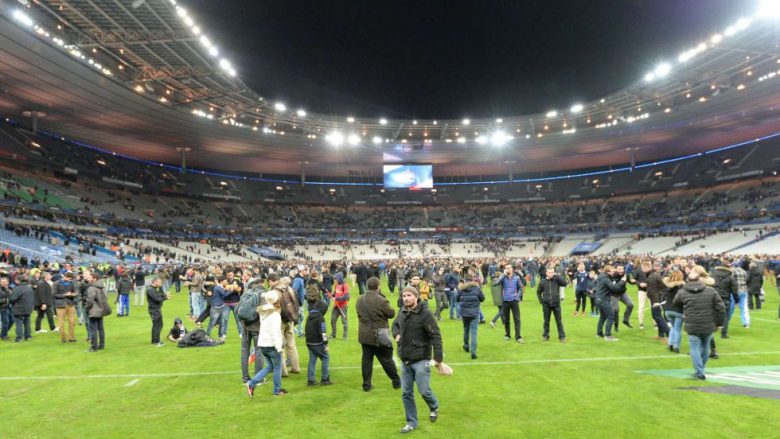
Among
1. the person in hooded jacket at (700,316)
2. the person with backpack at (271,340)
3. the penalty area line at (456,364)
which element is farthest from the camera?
the penalty area line at (456,364)

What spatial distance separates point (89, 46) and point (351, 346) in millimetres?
27911

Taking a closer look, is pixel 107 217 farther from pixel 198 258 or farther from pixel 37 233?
pixel 37 233

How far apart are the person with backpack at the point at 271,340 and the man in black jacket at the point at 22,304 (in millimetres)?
8540

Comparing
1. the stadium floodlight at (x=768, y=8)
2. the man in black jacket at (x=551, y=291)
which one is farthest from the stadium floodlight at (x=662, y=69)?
the man in black jacket at (x=551, y=291)

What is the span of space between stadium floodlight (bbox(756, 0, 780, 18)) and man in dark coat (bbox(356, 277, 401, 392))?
3263cm

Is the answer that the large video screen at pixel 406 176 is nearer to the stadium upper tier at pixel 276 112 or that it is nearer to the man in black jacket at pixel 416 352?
the stadium upper tier at pixel 276 112

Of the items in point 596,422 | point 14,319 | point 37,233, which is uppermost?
point 37,233

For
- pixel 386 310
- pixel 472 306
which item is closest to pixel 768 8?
pixel 472 306

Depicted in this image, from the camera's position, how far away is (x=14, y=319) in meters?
12.2

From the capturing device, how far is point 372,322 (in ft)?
22.0

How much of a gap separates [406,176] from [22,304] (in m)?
52.6

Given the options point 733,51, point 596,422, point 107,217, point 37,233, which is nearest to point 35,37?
point 37,233

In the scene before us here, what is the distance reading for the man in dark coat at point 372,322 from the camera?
264 inches

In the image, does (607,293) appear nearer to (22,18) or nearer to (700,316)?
(700,316)
